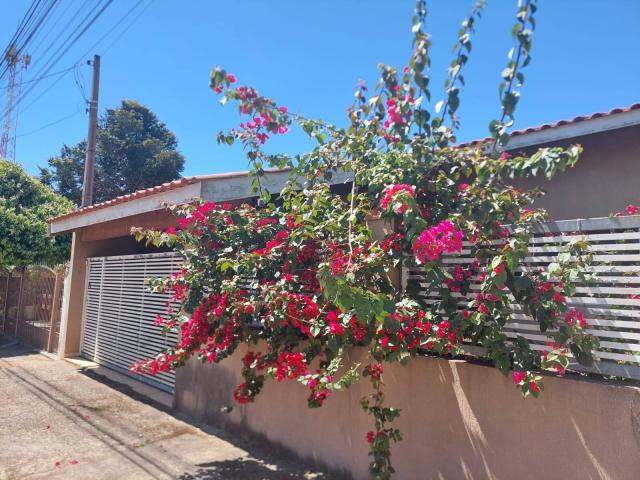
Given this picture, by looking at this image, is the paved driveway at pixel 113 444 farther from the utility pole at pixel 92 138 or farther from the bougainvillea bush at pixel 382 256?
the utility pole at pixel 92 138

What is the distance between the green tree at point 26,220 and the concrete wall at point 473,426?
899 centimetres

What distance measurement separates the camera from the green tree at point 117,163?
941 inches

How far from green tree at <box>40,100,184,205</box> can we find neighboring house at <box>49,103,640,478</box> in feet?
53.1

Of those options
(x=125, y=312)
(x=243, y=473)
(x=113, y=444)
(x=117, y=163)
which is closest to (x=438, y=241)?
(x=243, y=473)

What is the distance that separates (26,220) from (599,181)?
11.6 meters

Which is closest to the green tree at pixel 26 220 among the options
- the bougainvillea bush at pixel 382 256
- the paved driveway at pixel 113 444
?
the paved driveway at pixel 113 444

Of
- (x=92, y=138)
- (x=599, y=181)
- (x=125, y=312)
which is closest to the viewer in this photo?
(x=599, y=181)

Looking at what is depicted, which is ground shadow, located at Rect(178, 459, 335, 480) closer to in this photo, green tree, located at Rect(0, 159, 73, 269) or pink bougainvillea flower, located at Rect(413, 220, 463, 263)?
pink bougainvillea flower, located at Rect(413, 220, 463, 263)

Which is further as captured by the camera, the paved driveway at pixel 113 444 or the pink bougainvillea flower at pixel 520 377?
the paved driveway at pixel 113 444

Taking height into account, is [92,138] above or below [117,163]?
below

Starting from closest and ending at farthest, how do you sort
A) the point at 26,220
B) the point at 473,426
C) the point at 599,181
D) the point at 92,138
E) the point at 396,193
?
the point at 396,193
the point at 473,426
the point at 599,181
the point at 26,220
the point at 92,138

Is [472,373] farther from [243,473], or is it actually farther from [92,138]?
[92,138]

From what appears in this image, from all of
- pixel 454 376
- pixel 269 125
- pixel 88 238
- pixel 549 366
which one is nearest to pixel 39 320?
pixel 88 238

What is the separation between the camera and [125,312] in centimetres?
861
